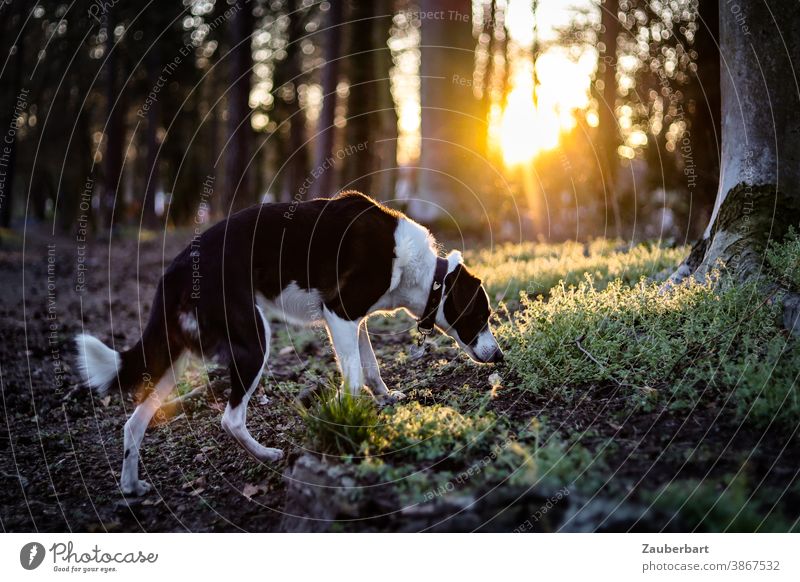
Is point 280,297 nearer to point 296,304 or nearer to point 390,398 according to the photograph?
point 296,304

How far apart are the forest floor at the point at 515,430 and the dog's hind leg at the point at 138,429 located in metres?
0.13

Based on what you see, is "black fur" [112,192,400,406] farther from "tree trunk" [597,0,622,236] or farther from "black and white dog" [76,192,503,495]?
"tree trunk" [597,0,622,236]

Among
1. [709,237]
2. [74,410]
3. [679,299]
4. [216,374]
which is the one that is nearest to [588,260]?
[709,237]

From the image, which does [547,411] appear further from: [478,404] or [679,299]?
[679,299]

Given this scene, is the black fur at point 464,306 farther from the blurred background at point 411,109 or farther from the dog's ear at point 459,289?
the blurred background at point 411,109

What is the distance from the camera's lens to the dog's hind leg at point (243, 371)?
514 centimetres

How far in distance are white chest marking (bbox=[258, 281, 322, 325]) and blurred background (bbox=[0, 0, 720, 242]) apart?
13.4ft

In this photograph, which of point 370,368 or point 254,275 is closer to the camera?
point 254,275

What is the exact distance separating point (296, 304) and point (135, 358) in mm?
1394

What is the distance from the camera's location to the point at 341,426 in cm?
449

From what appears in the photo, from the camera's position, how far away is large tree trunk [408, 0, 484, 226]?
49.3 feet

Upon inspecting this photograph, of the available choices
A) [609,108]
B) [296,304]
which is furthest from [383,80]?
[296,304]

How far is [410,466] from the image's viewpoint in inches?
169

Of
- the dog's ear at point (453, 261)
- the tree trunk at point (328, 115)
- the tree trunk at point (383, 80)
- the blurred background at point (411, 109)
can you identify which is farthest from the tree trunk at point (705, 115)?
the tree trunk at point (383, 80)
